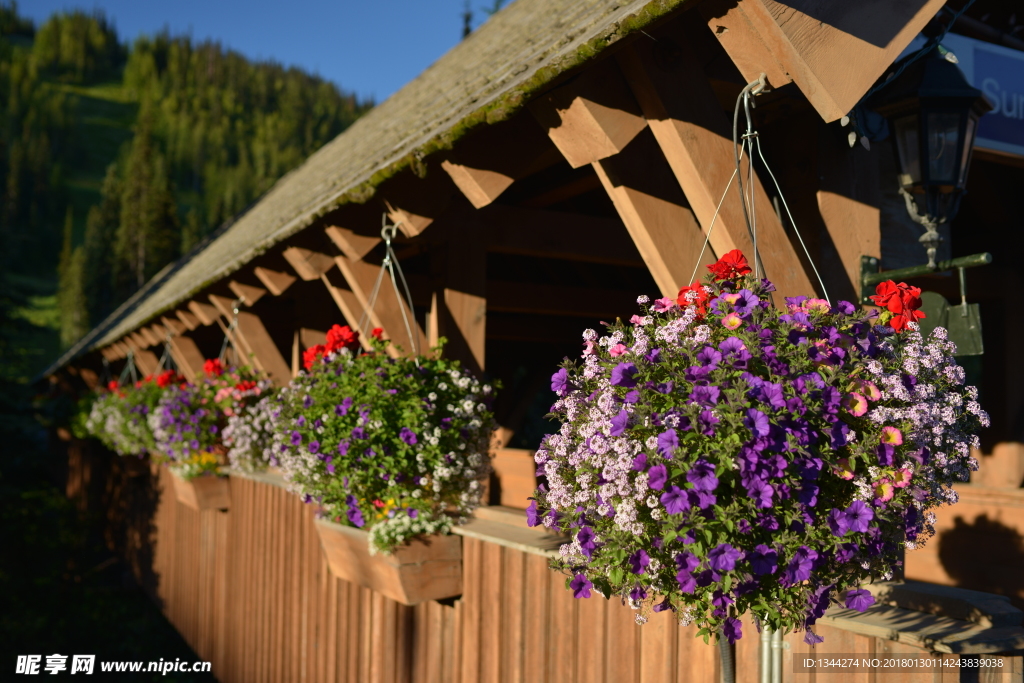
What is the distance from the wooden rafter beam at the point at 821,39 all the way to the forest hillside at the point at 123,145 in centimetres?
4156

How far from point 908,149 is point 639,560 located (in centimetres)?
174

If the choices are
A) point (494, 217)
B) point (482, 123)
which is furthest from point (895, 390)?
point (494, 217)

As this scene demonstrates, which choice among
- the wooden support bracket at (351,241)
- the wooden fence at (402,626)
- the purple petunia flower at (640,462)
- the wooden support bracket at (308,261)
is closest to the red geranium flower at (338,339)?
the wooden support bracket at (351,241)

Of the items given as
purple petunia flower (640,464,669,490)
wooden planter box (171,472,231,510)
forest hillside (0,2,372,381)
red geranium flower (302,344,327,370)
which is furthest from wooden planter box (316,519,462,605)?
forest hillside (0,2,372,381)

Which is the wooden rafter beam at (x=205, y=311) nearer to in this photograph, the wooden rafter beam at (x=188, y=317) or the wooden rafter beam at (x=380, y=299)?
the wooden rafter beam at (x=188, y=317)

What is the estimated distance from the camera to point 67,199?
267 ft

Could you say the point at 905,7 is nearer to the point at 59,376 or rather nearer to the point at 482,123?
the point at 482,123

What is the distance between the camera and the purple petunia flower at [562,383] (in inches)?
80.3

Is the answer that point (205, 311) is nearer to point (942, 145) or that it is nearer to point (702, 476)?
point (942, 145)

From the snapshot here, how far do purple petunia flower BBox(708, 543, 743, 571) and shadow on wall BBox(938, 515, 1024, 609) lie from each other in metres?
2.97

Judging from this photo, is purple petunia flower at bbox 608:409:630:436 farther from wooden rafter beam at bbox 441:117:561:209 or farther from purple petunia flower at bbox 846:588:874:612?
wooden rafter beam at bbox 441:117:561:209

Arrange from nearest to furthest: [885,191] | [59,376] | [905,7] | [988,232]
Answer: [905,7] < [885,191] < [988,232] < [59,376]

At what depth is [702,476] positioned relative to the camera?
65.2 inches

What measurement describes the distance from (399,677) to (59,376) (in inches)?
712
